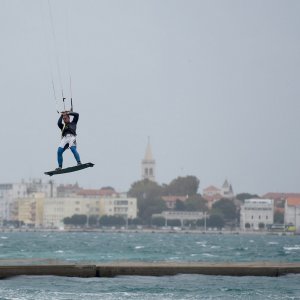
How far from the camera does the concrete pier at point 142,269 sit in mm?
41344

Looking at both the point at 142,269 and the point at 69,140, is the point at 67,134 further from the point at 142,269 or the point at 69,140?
the point at 142,269

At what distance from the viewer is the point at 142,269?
1650 inches

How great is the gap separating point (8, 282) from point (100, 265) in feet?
10.0

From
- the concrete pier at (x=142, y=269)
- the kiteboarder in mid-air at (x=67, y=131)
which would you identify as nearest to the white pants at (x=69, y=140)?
the kiteboarder in mid-air at (x=67, y=131)

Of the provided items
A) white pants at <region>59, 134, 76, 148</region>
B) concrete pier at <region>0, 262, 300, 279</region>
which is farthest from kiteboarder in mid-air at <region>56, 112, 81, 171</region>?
concrete pier at <region>0, 262, 300, 279</region>

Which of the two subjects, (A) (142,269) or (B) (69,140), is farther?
(A) (142,269)

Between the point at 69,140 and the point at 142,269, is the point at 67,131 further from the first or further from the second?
the point at 142,269

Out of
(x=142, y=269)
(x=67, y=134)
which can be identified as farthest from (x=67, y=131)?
(x=142, y=269)

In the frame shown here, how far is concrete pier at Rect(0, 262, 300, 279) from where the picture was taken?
41.3 metres

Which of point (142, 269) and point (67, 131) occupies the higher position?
point (67, 131)

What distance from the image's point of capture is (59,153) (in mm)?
39312

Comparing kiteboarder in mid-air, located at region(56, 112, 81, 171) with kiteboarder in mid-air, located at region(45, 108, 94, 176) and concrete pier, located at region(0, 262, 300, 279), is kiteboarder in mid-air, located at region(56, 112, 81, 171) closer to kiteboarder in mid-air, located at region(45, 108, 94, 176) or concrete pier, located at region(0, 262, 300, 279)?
kiteboarder in mid-air, located at region(45, 108, 94, 176)

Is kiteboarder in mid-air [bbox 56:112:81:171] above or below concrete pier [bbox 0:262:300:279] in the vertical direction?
above

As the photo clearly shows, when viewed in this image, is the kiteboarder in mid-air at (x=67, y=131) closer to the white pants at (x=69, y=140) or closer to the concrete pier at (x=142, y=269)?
the white pants at (x=69, y=140)
